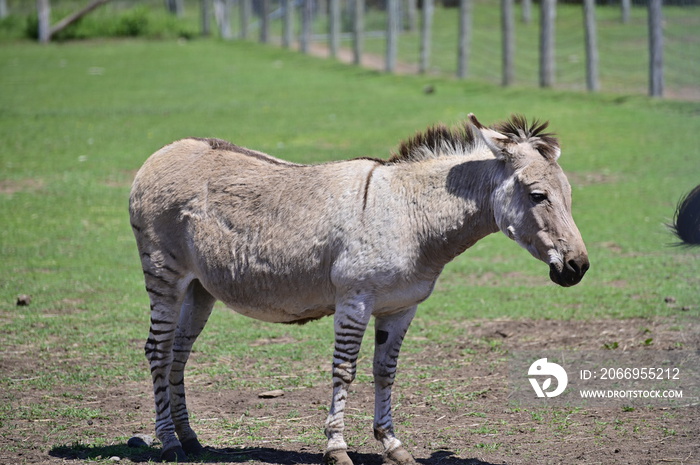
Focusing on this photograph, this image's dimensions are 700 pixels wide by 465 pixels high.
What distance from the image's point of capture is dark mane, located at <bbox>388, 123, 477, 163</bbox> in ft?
19.9

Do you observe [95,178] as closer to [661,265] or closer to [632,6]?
[661,265]

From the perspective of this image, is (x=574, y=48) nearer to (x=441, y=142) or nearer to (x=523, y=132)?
(x=441, y=142)

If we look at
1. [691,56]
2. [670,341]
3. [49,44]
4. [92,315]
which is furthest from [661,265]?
[49,44]

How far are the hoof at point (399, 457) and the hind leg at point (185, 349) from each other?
4.57 ft

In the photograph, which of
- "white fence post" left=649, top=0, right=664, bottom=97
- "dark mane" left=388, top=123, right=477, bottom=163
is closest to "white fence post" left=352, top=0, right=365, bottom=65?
"white fence post" left=649, top=0, right=664, bottom=97

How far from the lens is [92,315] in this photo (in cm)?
969

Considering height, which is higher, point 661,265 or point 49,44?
point 49,44

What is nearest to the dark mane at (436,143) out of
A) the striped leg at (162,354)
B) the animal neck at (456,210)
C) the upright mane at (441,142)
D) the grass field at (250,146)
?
the upright mane at (441,142)

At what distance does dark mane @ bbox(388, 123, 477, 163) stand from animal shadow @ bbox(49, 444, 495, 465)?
210cm

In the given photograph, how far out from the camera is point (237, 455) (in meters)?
6.11

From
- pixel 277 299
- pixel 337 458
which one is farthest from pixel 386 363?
pixel 277 299

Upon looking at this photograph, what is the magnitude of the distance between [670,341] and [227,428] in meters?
4.47

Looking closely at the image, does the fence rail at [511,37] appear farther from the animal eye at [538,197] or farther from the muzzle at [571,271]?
the muzzle at [571,271]

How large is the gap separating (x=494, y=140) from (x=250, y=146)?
12895 mm
